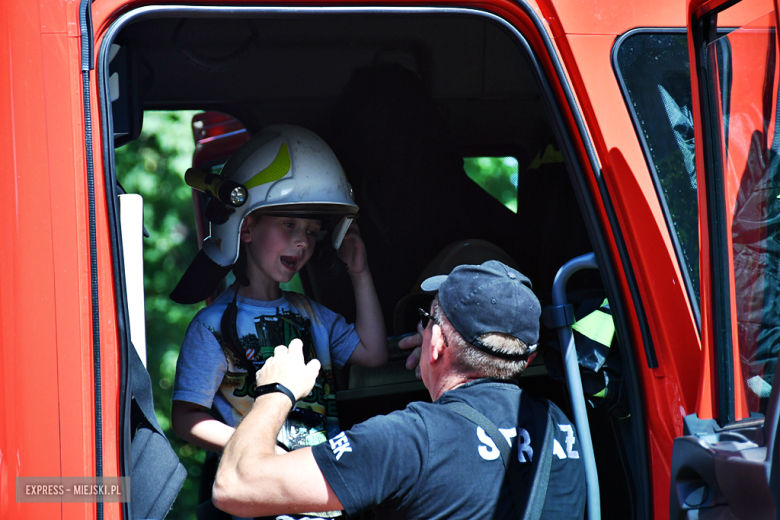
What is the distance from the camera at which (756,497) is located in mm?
1188

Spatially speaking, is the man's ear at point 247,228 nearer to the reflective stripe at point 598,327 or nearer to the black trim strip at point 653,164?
the reflective stripe at point 598,327

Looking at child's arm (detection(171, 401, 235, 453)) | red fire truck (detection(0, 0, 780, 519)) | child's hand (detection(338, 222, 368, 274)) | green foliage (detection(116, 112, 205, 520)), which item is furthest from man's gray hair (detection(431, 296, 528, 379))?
green foliage (detection(116, 112, 205, 520))

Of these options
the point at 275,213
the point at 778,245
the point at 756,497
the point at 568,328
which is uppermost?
the point at 275,213

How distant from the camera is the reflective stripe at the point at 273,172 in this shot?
245cm

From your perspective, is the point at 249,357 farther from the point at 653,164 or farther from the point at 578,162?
the point at 653,164

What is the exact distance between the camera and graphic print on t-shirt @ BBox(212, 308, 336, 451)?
228cm

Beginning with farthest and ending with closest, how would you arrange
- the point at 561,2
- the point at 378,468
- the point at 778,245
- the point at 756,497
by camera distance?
the point at 561,2 → the point at 378,468 → the point at 778,245 → the point at 756,497

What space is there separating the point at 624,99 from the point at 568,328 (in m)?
0.57

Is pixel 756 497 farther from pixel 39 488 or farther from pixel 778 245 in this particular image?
pixel 39 488

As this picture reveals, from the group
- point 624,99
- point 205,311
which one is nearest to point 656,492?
point 624,99

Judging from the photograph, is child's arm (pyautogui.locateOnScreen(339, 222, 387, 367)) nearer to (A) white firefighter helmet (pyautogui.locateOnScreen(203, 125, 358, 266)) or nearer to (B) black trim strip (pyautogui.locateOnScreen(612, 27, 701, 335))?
(A) white firefighter helmet (pyautogui.locateOnScreen(203, 125, 358, 266))

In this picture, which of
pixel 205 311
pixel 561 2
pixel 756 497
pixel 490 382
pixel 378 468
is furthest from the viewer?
pixel 205 311

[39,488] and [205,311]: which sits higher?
[205,311]

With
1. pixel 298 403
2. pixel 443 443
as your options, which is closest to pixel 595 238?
pixel 443 443
